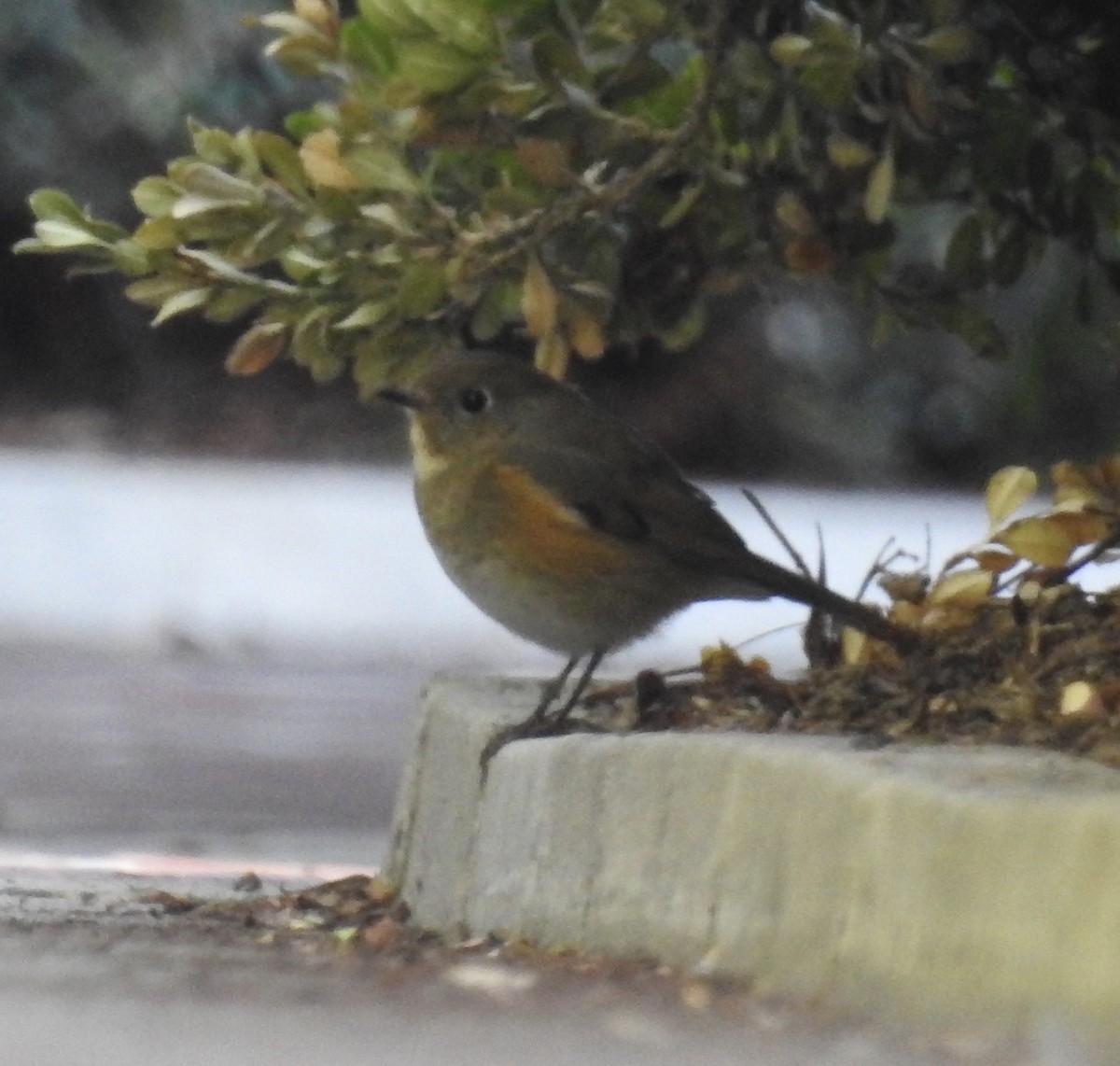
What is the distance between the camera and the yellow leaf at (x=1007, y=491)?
4031 mm

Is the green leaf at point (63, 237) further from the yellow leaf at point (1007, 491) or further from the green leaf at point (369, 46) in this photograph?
the yellow leaf at point (1007, 491)

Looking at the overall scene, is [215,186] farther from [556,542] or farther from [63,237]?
[556,542]

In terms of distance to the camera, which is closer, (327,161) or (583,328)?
(327,161)

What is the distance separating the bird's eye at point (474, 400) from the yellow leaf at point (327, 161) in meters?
0.67

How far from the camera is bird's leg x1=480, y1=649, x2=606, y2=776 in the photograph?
3965mm

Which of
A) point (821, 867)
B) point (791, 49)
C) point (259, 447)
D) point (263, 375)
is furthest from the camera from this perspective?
point (263, 375)

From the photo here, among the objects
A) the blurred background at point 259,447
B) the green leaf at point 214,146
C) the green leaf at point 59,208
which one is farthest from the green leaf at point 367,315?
the blurred background at point 259,447

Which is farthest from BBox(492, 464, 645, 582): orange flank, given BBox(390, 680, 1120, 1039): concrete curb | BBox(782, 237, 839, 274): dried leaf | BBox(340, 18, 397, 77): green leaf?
BBox(340, 18, 397, 77): green leaf

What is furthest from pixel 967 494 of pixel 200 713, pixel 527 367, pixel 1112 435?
pixel 527 367

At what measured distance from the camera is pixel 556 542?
419 cm

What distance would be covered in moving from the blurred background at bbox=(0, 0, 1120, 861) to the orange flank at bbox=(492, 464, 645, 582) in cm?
304

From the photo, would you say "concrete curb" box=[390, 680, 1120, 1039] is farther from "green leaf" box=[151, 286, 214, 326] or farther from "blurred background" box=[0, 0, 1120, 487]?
"blurred background" box=[0, 0, 1120, 487]

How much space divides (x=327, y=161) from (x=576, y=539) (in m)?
0.72

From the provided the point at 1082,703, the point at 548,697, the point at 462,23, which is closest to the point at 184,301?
the point at 462,23
